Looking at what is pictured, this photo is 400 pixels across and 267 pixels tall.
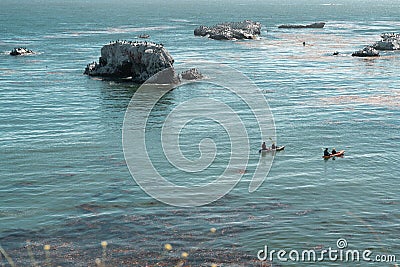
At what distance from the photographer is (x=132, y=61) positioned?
10425 cm

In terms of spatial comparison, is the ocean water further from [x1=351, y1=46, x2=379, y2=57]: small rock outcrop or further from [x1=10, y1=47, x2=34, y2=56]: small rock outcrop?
[x1=10, y1=47, x2=34, y2=56]: small rock outcrop

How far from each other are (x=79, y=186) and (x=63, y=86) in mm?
49145

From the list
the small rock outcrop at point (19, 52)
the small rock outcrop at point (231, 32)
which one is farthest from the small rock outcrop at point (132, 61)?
the small rock outcrop at point (231, 32)

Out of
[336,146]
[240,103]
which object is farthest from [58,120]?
[336,146]

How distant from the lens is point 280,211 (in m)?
44.1

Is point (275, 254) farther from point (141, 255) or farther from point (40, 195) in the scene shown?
point (40, 195)

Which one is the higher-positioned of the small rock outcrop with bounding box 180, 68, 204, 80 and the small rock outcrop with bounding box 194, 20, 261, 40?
the small rock outcrop with bounding box 194, 20, 261, 40

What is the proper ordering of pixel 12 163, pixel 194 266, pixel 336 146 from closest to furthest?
pixel 194 266 → pixel 12 163 → pixel 336 146

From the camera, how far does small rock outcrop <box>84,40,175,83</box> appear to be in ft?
325

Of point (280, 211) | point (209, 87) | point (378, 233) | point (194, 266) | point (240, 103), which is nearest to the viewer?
point (194, 266)

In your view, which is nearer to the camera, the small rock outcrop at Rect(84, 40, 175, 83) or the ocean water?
the ocean water

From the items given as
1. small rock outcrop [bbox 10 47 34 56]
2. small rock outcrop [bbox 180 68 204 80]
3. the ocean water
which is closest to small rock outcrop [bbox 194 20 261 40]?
small rock outcrop [bbox 10 47 34 56]

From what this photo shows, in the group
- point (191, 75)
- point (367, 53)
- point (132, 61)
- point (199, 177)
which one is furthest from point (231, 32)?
point (199, 177)

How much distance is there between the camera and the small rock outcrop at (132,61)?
325 ft
